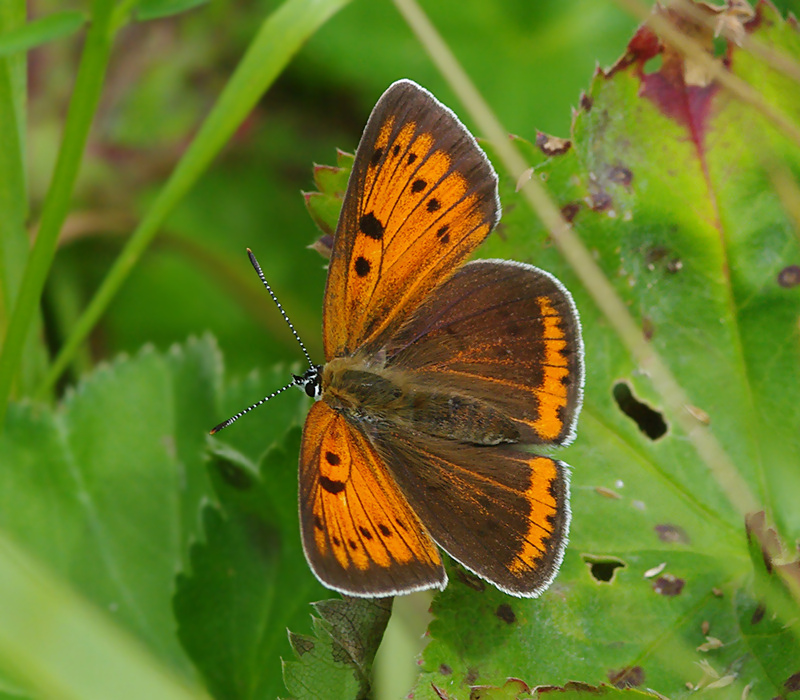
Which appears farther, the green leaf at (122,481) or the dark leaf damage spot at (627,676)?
the green leaf at (122,481)

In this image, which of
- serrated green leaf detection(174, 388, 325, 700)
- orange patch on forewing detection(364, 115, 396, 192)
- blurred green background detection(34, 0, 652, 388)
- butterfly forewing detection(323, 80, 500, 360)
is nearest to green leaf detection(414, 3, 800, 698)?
butterfly forewing detection(323, 80, 500, 360)

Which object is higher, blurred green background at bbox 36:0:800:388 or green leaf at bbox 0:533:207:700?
blurred green background at bbox 36:0:800:388

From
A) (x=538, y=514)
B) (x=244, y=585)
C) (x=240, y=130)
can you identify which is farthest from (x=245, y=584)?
(x=240, y=130)

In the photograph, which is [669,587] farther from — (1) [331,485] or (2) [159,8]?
(2) [159,8]

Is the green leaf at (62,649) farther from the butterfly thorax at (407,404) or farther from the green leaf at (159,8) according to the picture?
the green leaf at (159,8)

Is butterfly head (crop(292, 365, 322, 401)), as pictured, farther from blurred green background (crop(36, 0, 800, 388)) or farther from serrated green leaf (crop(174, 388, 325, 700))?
blurred green background (crop(36, 0, 800, 388))

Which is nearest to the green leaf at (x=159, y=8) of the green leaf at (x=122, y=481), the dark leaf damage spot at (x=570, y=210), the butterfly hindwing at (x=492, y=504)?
the green leaf at (x=122, y=481)

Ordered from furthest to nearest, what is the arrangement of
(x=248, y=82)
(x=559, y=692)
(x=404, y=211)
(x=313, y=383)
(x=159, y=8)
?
(x=248, y=82), (x=159, y=8), (x=313, y=383), (x=404, y=211), (x=559, y=692)
